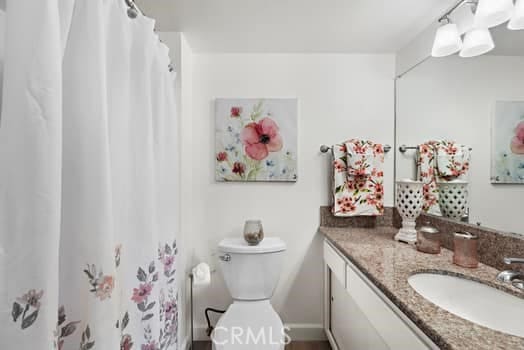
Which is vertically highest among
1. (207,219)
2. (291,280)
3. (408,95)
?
(408,95)

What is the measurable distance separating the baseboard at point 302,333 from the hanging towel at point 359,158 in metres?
1.14

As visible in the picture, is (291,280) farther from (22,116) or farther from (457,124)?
(22,116)

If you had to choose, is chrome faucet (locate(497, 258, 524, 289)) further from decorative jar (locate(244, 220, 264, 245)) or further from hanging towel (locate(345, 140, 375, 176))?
decorative jar (locate(244, 220, 264, 245))

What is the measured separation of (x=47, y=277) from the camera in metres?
0.54

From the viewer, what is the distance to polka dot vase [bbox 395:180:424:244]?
1546mm

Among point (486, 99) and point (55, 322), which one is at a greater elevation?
point (486, 99)

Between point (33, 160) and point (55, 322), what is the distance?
32 centimetres

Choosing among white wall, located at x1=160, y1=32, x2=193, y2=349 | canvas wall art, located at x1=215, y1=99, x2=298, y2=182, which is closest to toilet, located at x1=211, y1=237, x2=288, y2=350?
white wall, located at x1=160, y1=32, x2=193, y2=349

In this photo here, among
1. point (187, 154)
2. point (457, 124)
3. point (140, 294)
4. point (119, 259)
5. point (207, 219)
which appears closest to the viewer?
point (119, 259)

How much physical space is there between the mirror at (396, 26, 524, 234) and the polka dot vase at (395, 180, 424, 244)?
5.2 inches

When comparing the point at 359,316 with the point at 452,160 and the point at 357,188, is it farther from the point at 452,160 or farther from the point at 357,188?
the point at 452,160

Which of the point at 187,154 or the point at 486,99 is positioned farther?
the point at 187,154

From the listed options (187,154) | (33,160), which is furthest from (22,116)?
(187,154)

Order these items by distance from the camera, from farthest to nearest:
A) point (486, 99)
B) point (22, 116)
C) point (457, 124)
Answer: point (457, 124) → point (486, 99) → point (22, 116)
